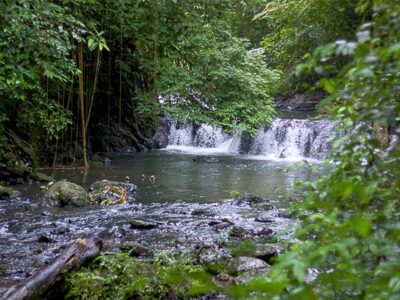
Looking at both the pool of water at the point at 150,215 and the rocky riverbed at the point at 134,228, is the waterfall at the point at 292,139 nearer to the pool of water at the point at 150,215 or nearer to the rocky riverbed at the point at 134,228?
the pool of water at the point at 150,215

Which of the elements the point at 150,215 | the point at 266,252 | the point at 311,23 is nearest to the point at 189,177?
the point at 150,215

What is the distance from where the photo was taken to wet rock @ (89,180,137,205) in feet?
26.2

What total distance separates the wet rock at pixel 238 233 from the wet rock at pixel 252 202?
179cm

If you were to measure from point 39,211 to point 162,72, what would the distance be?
598cm

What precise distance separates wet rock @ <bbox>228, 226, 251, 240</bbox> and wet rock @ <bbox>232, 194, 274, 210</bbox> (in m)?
1.79

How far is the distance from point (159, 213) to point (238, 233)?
177 centimetres

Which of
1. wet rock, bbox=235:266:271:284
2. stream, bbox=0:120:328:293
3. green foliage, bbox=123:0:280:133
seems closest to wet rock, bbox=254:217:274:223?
stream, bbox=0:120:328:293

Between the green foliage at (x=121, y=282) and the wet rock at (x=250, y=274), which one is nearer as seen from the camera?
the green foliage at (x=121, y=282)

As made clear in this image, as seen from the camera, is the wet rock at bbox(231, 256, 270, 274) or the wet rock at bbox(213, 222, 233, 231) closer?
the wet rock at bbox(231, 256, 270, 274)

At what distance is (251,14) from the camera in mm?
21078

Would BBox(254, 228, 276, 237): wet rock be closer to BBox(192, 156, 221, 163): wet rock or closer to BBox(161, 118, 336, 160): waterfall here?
BBox(161, 118, 336, 160): waterfall

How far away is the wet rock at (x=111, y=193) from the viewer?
26.2 ft

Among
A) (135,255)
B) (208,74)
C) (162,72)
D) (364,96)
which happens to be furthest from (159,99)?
(364,96)

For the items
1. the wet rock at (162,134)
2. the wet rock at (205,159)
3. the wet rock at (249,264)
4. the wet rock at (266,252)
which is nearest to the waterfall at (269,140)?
the wet rock at (162,134)
